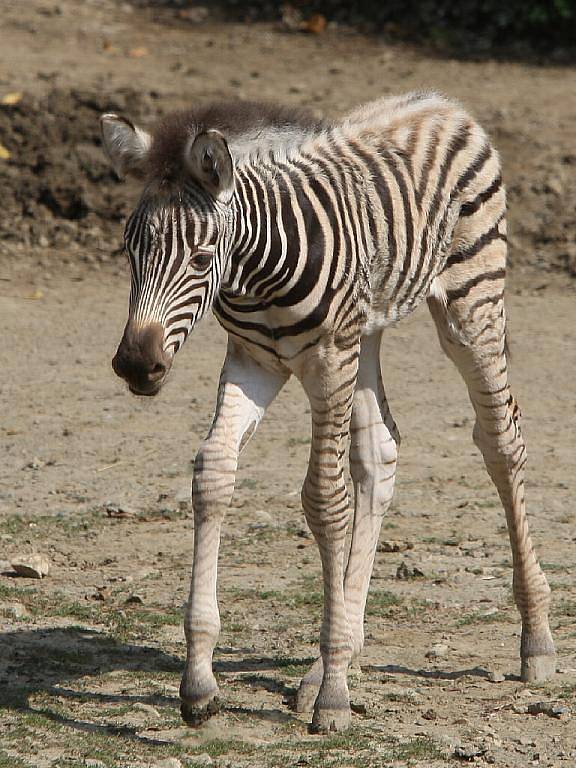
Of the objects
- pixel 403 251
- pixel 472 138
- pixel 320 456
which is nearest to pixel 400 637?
pixel 320 456

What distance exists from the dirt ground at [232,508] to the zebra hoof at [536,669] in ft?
0.25

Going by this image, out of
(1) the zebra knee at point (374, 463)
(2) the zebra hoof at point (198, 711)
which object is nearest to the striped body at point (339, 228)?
(1) the zebra knee at point (374, 463)

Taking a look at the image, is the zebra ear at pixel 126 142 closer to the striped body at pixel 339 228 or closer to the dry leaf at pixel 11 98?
the striped body at pixel 339 228

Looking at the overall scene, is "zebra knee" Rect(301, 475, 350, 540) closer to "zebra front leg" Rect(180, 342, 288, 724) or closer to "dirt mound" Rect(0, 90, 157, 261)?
"zebra front leg" Rect(180, 342, 288, 724)

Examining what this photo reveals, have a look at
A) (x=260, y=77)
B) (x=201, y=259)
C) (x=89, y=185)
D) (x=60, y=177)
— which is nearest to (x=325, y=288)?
(x=201, y=259)

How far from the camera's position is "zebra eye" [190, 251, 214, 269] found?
15.5 feet

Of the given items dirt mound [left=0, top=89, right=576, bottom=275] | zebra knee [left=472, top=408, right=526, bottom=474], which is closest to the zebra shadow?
zebra knee [left=472, top=408, right=526, bottom=474]

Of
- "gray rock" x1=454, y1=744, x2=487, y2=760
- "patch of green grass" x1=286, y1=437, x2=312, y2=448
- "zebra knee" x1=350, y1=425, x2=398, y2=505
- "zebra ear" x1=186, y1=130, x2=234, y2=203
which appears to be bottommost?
"patch of green grass" x1=286, y1=437, x2=312, y2=448

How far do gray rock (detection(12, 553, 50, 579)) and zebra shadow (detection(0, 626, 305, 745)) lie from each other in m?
0.68

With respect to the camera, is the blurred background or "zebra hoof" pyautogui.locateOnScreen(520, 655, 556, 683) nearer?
"zebra hoof" pyautogui.locateOnScreen(520, 655, 556, 683)

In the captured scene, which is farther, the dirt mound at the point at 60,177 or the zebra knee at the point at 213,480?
the dirt mound at the point at 60,177

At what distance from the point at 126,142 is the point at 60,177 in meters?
8.94

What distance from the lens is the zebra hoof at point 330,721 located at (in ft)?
17.4

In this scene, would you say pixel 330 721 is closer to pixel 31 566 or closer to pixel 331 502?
pixel 331 502
